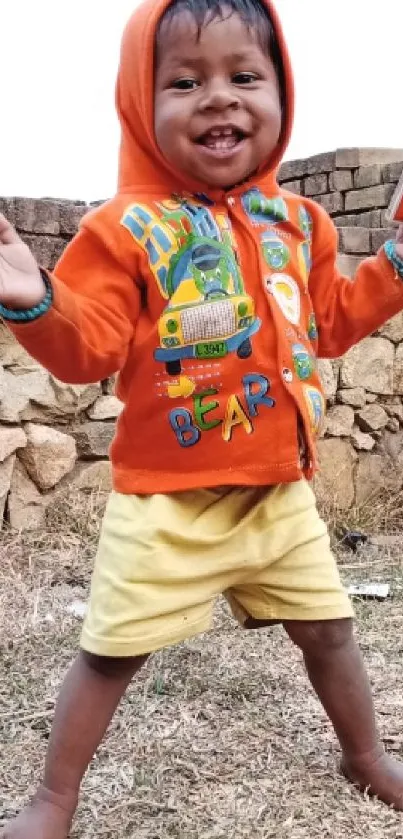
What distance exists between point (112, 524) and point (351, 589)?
5.32 ft

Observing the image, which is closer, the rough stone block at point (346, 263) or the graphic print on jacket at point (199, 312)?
the graphic print on jacket at point (199, 312)

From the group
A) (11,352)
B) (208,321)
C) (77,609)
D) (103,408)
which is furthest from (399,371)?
(208,321)

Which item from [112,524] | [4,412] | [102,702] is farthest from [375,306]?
[4,412]

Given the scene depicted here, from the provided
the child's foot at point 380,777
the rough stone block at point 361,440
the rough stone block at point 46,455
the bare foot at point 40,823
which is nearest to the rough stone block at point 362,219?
the rough stone block at point 361,440

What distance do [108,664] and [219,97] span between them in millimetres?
937

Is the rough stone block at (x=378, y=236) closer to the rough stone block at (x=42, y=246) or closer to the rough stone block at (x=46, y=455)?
the rough stone block at (x=42, y=246)

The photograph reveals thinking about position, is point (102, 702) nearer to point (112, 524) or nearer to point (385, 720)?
point (112, 524)

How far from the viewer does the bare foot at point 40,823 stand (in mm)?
1536

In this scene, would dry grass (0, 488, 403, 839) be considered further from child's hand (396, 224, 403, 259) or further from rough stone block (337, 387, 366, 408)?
rough stone block (337, 387, 366, 408)

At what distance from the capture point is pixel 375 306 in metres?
1.77

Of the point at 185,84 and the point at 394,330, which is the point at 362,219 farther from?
the point at 185,84

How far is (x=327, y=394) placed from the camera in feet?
13.0

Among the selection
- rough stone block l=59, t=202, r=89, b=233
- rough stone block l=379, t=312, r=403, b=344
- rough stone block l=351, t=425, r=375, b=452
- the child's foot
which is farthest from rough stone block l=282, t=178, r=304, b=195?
the child's foot

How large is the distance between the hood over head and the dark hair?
0.01 meters
